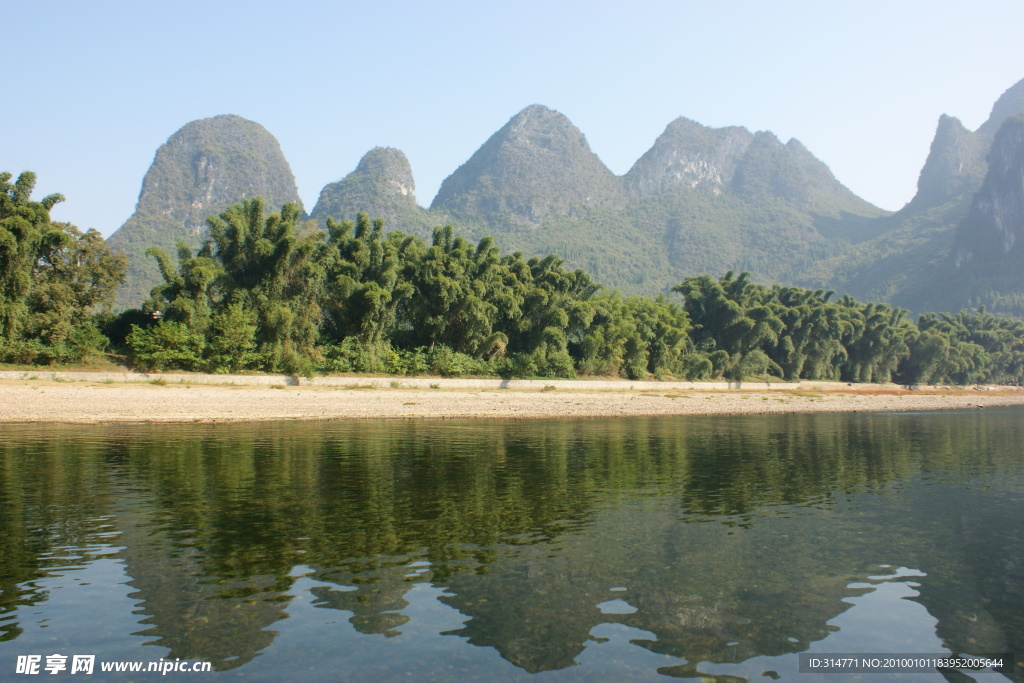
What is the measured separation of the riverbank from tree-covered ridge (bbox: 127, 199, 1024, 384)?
261cm

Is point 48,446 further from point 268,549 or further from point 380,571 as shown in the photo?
point 380,571

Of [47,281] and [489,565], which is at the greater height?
[47,281]

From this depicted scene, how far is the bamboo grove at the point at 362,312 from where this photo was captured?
40.9 m

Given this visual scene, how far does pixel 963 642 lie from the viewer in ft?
26.4

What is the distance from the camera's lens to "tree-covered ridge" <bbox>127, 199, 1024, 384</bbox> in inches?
1761

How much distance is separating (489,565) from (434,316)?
160 ft

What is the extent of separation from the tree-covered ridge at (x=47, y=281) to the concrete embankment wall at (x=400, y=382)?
9.29 ft

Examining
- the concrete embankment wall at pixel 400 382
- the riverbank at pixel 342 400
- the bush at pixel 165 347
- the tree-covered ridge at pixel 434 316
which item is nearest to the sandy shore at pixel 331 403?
the riverbank at pixel 342 400

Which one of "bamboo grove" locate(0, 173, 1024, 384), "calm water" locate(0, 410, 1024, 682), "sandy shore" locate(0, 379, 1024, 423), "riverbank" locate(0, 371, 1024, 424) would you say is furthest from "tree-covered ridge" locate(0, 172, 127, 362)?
"calm water" locate(0, 410, 1024, 682)

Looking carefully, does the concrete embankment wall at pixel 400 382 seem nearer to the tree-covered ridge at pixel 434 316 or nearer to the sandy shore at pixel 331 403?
the sandy shore at pixel 331 403

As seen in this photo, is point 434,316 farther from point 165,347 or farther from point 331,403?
point 165,347

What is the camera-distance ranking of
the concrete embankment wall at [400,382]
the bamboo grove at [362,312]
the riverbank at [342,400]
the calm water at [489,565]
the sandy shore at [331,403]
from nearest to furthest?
the calm water at [489,565]
the sandy shore at [331,403]
the riverbank at [342,400]
the concrete embankment wall at [400,382]
the bamboo grove at [362,312]

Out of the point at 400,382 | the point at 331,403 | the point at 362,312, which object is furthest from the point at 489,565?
the point at 362,312

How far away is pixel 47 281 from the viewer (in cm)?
4153
